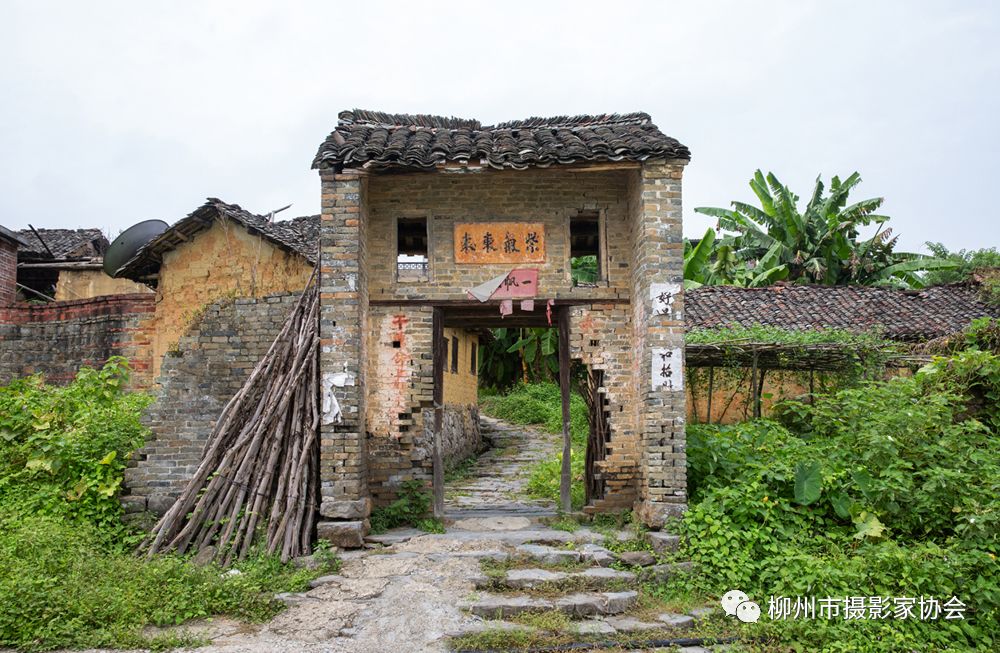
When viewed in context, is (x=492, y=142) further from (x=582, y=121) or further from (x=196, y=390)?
(x=196, y=390)

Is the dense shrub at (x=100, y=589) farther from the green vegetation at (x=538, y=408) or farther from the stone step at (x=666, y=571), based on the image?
the green vegetation at (x=538, y=408)

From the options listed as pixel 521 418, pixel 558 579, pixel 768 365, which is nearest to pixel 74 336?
pixel 558 579

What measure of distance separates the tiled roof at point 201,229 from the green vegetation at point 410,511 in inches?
229

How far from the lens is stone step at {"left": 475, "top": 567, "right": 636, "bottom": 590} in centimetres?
652

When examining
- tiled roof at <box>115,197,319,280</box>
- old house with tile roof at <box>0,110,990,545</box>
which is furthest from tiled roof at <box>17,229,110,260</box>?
old house with tile roof at <box>0,110,990,545</box>

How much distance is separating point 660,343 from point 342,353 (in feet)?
11.8

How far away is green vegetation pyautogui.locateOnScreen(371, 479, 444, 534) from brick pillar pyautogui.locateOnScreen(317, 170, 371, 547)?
256mm

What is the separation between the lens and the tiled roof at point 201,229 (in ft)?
40.5

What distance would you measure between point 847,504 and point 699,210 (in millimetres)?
14036

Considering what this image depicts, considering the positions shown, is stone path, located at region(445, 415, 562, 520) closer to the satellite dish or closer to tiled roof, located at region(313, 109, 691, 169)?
tiled roof, located at region(313, 109, 691, 169)

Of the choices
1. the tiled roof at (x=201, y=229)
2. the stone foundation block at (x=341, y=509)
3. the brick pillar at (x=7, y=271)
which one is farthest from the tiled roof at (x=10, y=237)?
the stone foundation block at (x=341, y=509)

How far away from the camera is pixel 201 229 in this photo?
12836mm

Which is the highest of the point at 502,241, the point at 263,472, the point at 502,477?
the point at 502,241

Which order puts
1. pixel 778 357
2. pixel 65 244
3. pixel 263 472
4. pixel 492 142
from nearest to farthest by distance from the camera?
pixel 263 472
pixel 492 142
pixel 778 357
pixel 65 244
